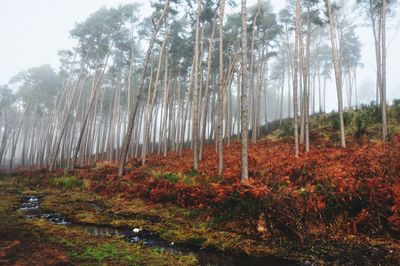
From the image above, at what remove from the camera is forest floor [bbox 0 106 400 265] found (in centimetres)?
538

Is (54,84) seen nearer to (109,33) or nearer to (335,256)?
(109,33)

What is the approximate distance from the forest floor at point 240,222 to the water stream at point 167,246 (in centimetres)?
4

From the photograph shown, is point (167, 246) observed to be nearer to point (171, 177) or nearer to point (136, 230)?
point (136, 230)

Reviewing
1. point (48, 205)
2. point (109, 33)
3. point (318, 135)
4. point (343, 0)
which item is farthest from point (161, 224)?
point (343, 0)

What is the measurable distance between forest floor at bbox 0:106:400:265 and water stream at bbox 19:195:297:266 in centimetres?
4

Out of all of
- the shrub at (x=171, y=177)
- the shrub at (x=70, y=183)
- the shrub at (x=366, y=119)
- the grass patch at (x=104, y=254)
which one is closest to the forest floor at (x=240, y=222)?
the grass patch at (x=104, y=254)

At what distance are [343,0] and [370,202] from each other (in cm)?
2796

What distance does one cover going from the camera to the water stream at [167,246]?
5426 millimetres

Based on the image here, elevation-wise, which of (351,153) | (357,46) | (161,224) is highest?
(357,46)

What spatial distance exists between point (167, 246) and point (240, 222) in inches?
89.3

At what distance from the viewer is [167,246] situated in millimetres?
6285

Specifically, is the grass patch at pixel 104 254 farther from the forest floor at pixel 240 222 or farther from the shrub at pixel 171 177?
the shrub at pixel 171 177

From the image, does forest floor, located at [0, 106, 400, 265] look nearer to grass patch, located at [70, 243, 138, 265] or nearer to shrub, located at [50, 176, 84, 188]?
grass patch, located at [70, 243, 138, 265]

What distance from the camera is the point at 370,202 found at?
697cm
